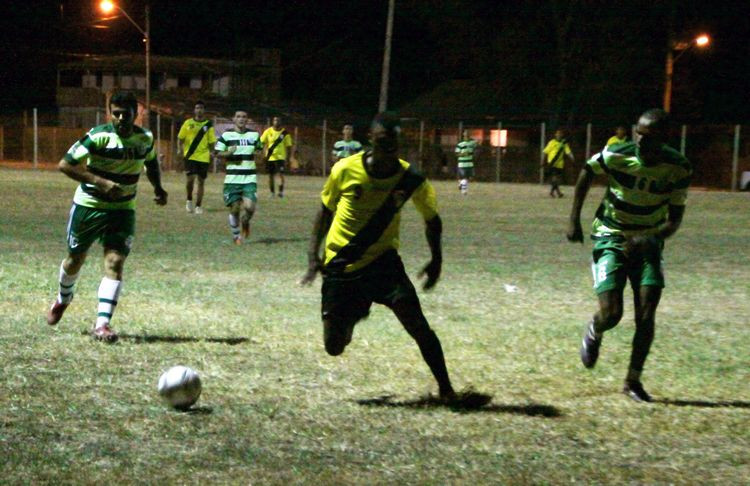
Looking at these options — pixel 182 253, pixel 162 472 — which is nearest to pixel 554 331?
pixel 162 472

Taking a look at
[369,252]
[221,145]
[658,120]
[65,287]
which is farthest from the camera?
[221,145]

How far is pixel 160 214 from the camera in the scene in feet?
74.5

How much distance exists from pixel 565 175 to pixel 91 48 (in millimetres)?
50251

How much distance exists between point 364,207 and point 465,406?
1.41 metres

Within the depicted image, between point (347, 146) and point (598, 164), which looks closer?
point (598, 164)

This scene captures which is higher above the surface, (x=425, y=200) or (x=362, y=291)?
(x=425, y=200)

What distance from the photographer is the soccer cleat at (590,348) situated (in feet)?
25.1

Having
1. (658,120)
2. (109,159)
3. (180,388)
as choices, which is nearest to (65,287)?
(109,159)

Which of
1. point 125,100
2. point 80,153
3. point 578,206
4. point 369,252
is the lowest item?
point 369,252

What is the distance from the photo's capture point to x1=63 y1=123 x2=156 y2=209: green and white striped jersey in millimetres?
8938

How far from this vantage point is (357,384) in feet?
24.6

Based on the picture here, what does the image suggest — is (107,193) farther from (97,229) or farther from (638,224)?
(638,224)

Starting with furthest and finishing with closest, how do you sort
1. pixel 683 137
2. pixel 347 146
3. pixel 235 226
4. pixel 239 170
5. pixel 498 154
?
1. pixel 498 154
2. pixel 683 137
3. pixel 347 146
4. pixel 235 226
5. pixel 239 170

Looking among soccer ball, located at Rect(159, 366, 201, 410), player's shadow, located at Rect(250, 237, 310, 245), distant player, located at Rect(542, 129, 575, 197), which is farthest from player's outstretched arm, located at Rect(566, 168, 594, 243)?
distant player, located at Rect(542, 129, 575, 197)
